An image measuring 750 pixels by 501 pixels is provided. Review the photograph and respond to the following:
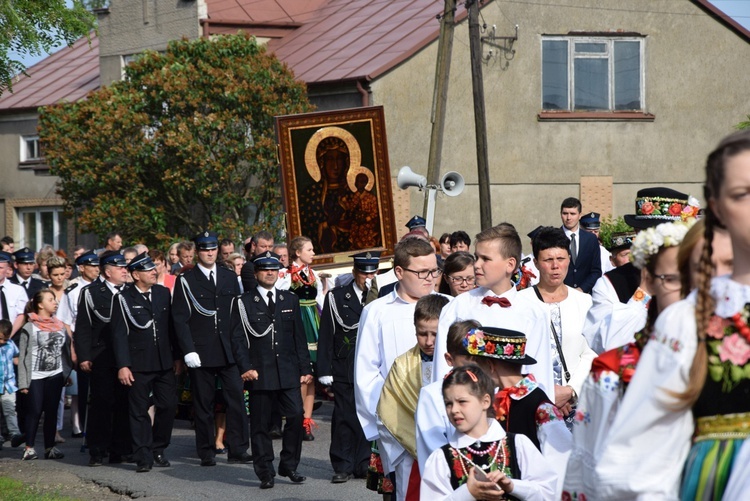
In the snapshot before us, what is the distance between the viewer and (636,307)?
6.66 metres

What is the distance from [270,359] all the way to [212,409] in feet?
4.67

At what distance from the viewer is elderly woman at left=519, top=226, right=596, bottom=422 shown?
25.3ft

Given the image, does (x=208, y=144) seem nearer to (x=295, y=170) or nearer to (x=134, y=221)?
(x=134, y=221)

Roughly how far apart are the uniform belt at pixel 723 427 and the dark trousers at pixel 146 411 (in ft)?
30.2

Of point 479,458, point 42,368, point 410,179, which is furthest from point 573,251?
point 479,458

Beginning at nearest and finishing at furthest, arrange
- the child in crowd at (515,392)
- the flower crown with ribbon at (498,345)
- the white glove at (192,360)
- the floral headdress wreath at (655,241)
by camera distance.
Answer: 1. the floral headdress wreath at (655,241)
2. the child in crowd at (515,392)
3. the flower crown with ribbon at (498,345)
4. the white glove at (192,360)

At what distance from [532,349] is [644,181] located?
23452 millimetres

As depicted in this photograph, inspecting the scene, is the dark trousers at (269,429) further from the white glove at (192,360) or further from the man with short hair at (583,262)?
the man with short hair at (583,262)

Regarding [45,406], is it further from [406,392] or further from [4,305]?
[406,392]

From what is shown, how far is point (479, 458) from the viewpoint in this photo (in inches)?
220

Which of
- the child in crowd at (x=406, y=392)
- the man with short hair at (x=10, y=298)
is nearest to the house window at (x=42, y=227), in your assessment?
the man with short hair at (x=10, y=298)

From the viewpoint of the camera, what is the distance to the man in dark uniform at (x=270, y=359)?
11.0m

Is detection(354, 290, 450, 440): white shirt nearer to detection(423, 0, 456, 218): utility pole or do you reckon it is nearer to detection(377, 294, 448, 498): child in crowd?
detection(377, 294, 448, 498): child in crowd

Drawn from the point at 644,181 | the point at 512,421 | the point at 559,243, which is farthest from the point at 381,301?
the point at 644,181
